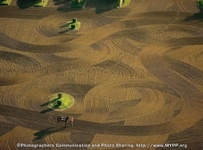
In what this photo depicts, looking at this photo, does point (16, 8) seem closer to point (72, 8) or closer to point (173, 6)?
point (72, 8)

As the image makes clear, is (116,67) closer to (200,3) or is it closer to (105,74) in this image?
(105,74)

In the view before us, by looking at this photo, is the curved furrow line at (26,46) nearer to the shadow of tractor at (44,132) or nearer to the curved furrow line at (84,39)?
the curved furrow line at (84,39)

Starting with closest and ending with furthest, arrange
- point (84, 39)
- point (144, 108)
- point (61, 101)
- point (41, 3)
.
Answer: point (144, 108), point (61, 101), point (84, 39), point (41, 3)

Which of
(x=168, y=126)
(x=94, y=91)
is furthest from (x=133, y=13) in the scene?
(x=168, y=126)

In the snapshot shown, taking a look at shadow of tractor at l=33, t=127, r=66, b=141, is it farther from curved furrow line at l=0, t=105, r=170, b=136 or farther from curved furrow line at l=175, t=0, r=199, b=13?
curved furrow line at l=175, t=0, r=199, b=13

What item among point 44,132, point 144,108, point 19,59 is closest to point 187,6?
point 144,108

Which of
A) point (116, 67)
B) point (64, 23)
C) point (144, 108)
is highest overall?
point (64, 23)

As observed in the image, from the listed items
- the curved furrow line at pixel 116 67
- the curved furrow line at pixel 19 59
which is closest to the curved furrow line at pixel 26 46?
the curved furrow line at pixel 19 59

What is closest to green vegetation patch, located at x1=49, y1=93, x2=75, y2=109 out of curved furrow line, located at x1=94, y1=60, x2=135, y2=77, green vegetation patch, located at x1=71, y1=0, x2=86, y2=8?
curved furrow line, located at x1=94, y1=60, x2=135, y2=77
